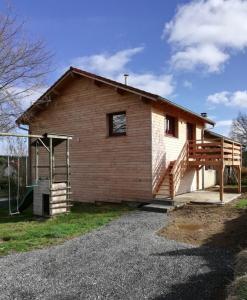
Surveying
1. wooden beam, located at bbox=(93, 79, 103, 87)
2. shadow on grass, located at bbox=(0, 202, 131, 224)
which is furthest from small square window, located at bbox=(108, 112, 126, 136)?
shadow on grass, located at bbox=(0, 202, 131, 224)

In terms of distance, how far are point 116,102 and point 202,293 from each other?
10305 mm

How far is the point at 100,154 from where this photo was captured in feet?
48.0

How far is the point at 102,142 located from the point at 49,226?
18.0 feet

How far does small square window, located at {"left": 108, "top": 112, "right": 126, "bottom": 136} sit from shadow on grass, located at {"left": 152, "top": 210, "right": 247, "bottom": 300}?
21.7 ft

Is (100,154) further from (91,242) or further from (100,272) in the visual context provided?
(100,272)

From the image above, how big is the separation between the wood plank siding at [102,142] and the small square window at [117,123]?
0.24 m

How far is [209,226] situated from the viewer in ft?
30.7

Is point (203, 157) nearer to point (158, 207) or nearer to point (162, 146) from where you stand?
point (162, 146)

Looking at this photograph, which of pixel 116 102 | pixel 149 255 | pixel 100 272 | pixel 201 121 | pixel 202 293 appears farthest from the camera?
pixel 201 121

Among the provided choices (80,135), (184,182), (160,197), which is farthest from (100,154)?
(184,182)

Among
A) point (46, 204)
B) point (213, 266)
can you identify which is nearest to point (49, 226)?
point (46, 204)

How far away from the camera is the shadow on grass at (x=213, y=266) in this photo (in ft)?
16.0

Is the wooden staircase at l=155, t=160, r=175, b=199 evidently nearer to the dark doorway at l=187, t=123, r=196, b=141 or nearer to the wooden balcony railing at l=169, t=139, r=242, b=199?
the wooden balcony railing at l=169, t=139, r=242, b=199

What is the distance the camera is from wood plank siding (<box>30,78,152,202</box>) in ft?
43.9
